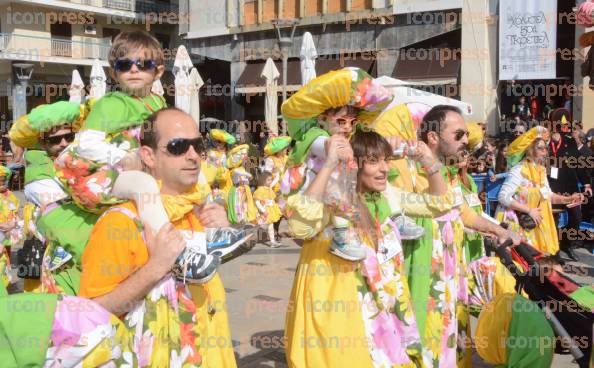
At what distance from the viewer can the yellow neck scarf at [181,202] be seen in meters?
2.53

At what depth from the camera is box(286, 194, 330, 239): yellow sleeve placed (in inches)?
122

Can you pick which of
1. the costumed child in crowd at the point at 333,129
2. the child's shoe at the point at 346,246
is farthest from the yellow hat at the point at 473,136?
the child's shoe at the point at 346,246

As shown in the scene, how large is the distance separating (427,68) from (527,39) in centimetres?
412

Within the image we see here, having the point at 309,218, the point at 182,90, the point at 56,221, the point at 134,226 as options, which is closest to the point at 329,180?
the point at 309,218

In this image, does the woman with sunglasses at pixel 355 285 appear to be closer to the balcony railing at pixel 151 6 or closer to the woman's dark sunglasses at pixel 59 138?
the woman's dark sunglasses at pixel 59 138

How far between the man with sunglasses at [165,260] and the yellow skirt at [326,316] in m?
0.65

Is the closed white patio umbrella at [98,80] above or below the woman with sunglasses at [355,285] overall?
above

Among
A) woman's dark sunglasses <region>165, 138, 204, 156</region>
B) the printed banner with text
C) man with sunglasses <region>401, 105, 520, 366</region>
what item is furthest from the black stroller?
the printed banner with text

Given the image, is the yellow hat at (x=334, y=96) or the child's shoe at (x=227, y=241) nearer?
the child's shoe at (x=227, y=241)

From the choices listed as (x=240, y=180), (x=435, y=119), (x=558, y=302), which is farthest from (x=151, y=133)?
(x=240, y=180)

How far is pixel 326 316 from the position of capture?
329cm

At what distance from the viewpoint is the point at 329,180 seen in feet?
10.7

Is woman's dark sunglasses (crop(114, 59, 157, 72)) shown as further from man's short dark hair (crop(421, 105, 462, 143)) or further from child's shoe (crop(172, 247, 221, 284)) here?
man's short dark hair (crop(421, 105, 462, 143))

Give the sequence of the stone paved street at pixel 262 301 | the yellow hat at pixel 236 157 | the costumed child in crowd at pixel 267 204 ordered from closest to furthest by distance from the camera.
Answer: the stone paved street at pixel 262 301
the costumed child in crowd at pixel 267 204
the yellow hat at pixel 236 157
